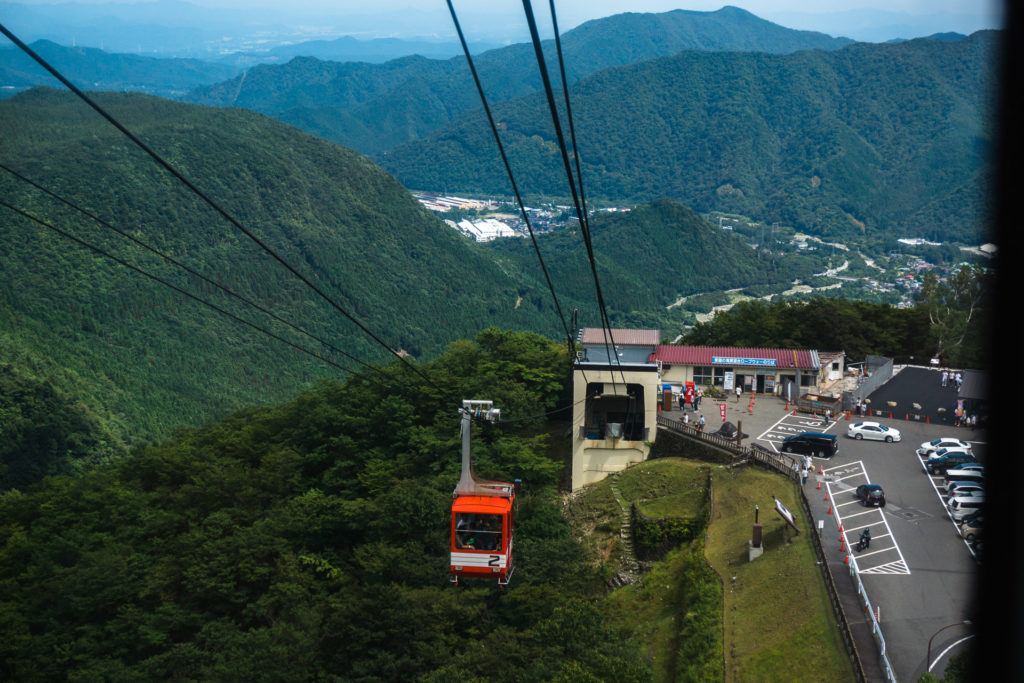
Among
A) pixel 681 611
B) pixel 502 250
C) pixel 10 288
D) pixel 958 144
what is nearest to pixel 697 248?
pixel 502 250

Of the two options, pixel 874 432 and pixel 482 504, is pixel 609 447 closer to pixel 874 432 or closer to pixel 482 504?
pixel 874 432

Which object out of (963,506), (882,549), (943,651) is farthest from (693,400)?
(943,651)

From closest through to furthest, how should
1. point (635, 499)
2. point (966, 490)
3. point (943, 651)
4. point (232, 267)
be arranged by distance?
point (943, 651), point (966, 490), point (635, 499), point (232, 267)

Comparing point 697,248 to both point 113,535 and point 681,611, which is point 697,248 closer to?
point 113,535

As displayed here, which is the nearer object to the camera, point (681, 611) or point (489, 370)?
point (681, 611)

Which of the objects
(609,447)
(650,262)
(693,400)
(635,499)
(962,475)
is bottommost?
(650,262)

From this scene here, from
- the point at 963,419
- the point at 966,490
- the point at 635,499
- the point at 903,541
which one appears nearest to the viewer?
the point at 903,541

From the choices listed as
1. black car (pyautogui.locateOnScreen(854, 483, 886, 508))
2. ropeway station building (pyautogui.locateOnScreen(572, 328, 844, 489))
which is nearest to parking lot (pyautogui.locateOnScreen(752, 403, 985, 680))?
black car (pyautogui.locateOnScreen(854, 483, 886, 508))

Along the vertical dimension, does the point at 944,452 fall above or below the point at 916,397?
above
